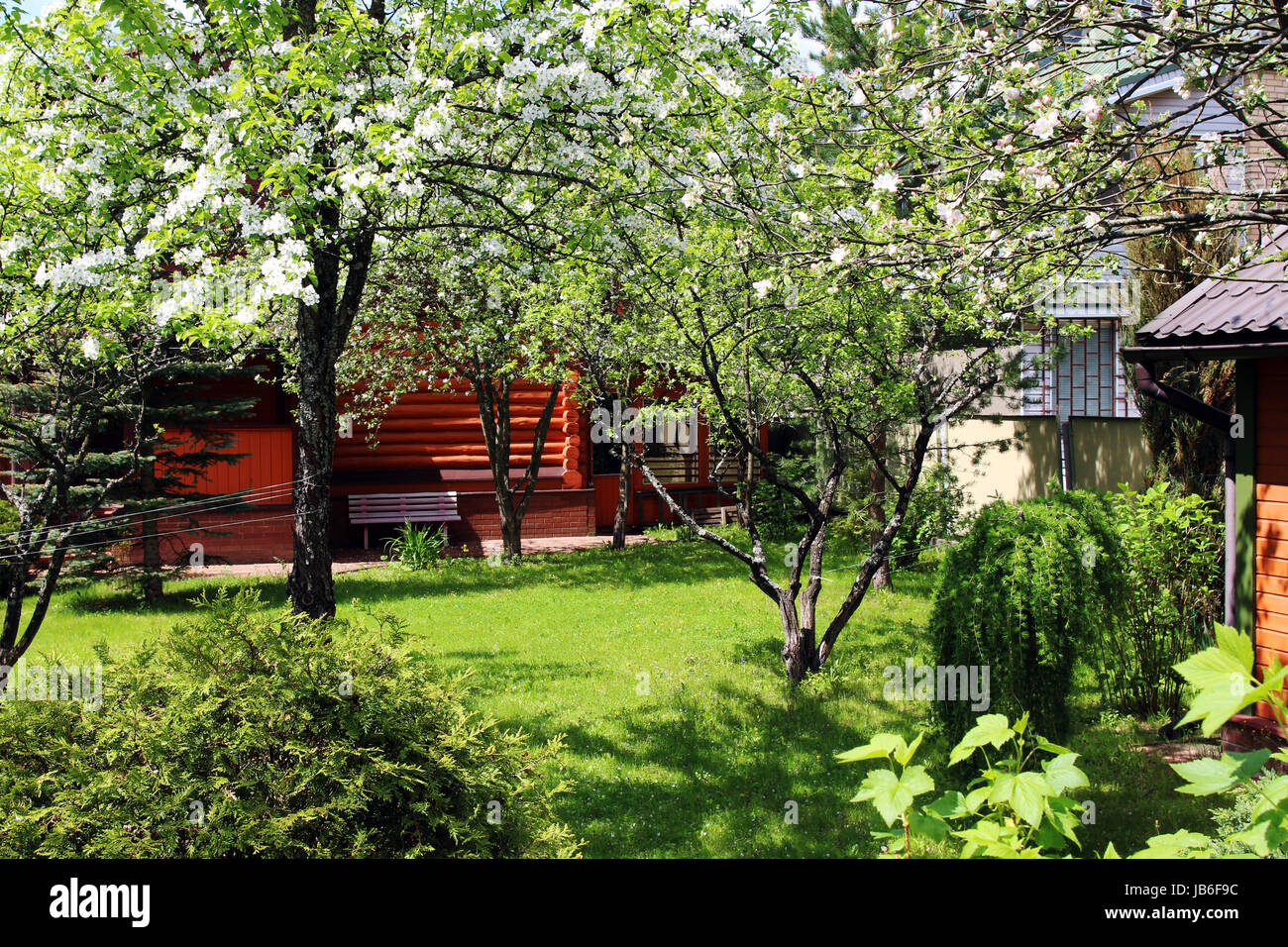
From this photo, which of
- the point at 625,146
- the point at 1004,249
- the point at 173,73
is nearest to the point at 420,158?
the point at 625,146

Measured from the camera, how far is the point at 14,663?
6.22 meters

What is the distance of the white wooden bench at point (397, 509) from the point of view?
1688cm

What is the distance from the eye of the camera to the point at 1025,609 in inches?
226

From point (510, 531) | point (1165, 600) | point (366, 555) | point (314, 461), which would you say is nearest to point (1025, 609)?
point (1165, 600)

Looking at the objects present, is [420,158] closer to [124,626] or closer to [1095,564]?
[1095,564]

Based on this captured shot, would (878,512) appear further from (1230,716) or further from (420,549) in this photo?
(1230,716)

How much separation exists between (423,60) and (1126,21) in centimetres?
408

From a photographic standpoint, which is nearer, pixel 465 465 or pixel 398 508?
pixel 398 508

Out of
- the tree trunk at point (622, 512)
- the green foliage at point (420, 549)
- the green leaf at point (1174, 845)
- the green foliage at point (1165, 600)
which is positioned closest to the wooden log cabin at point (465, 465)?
the green foliage at point (420, 549)

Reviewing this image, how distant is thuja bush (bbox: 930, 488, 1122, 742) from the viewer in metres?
5.73

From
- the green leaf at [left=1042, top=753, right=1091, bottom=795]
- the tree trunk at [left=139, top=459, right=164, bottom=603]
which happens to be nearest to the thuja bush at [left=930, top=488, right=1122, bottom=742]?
the green leaf at [left=1042, top=753, right=1091, bottom=795]

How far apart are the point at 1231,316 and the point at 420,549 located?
1214 cm

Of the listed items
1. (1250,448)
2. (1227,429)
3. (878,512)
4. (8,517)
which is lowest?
(878,512)

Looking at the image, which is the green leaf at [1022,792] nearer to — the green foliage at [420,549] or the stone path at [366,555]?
the stone path at [366,555]
